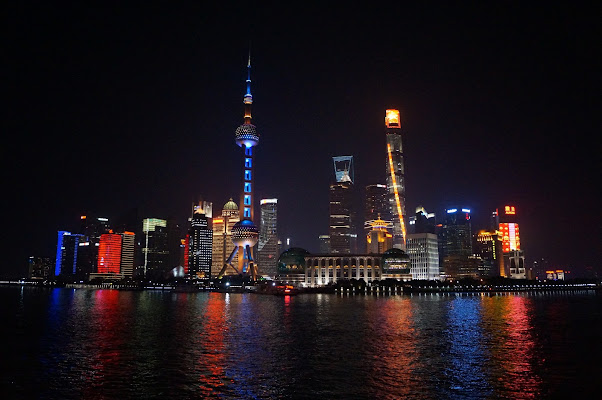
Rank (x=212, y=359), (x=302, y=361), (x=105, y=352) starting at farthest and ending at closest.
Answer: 1. (x=105, y=352)
2. (x=212, y=359)
3. (x=302, y=361)

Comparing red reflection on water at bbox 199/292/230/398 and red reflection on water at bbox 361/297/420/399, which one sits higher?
red reflection on water at bbox 361/297/420/399

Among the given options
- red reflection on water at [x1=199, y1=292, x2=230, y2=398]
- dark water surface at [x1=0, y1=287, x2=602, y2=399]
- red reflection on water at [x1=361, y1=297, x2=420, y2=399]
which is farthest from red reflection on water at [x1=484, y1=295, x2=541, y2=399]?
red reflection on water at [x1=199, y1=292, x2=230, y2=398]

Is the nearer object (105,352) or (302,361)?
(302,361)

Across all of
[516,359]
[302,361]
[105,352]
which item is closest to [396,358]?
[302,361]

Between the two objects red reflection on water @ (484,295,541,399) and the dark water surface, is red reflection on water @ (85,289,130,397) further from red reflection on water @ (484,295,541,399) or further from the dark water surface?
red reflection on water @ (484,295,541,399)

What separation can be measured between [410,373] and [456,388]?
196 inches

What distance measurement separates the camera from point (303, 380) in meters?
35.9

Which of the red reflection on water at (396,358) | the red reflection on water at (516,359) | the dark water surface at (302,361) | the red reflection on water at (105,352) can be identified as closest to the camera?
the dark water surface at (302,361)

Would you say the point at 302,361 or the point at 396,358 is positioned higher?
the point at 396,358

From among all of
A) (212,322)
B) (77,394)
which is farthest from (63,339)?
(77,394)

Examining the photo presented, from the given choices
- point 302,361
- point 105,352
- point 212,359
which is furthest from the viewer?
point 105,352

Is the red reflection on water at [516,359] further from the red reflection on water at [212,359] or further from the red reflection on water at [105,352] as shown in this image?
the red reflection on water at [105,352]

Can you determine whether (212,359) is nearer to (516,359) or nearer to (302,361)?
(302,361)

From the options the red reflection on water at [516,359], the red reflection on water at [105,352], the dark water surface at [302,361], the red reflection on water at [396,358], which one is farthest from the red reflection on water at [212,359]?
the red reflection on water at [516,359]
